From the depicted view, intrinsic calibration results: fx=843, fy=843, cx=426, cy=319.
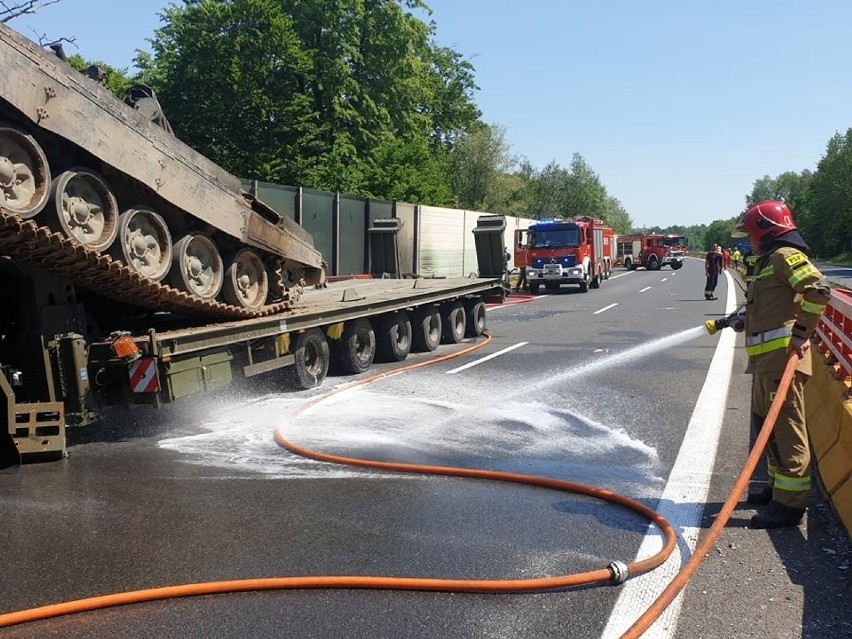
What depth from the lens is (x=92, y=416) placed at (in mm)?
6781

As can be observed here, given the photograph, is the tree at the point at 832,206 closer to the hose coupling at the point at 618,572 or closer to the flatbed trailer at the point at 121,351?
the flatbed trailer at the point at 121,351

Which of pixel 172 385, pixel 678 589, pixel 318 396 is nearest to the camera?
pixel 678 589

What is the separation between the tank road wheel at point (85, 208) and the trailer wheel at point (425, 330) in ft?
21.9

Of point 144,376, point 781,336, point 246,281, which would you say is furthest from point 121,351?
point 781,336

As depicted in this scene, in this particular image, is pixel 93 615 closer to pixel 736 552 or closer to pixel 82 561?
pixel 82 561

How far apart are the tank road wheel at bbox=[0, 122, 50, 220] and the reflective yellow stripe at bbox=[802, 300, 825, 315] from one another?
5.28m

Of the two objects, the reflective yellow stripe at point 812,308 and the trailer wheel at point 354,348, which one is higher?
the reflective yellow stripe at point 812,308

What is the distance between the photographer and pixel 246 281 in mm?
9203

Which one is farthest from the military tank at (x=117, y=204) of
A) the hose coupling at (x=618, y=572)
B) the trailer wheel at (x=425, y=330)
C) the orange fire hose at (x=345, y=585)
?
the hose coupling at (x=618, y=572)

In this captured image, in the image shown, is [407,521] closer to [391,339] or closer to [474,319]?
[391,339]

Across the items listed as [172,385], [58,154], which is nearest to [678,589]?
[172,385]

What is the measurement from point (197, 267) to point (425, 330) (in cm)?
554

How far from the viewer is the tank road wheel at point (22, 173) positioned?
6.08m

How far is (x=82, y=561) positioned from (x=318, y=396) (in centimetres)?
497
